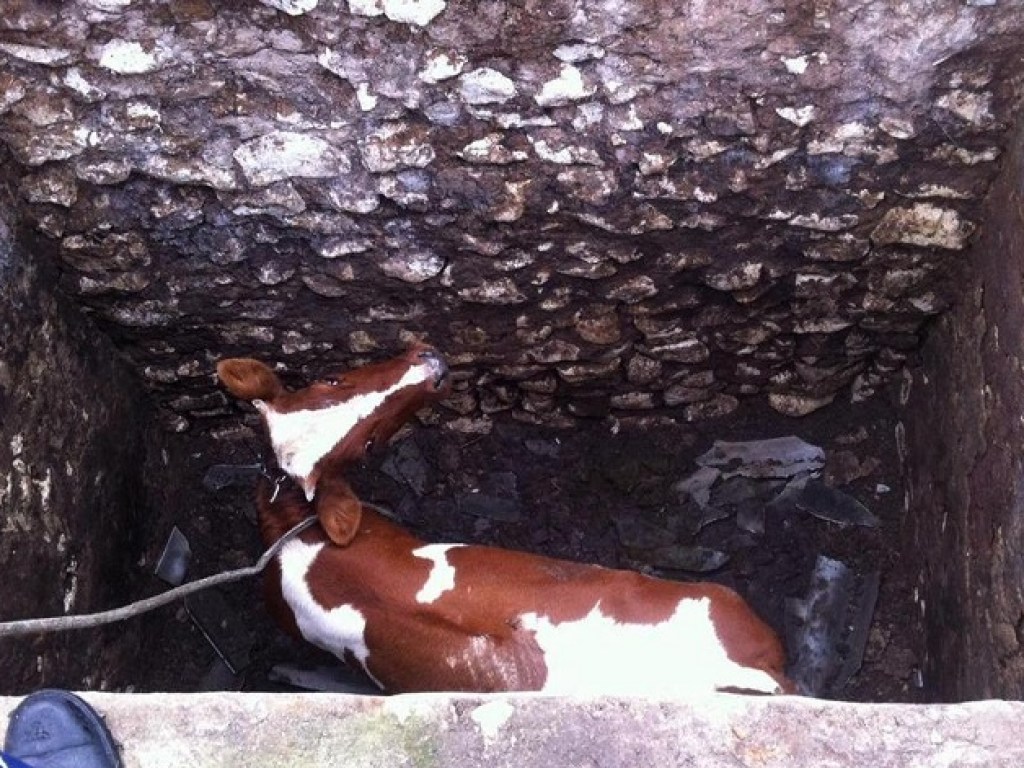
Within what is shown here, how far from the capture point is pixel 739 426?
3.85 m

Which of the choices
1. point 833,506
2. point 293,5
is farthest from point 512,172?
point 833,506

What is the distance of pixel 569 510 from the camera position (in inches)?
151

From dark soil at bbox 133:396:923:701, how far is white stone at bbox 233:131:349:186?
1.29m

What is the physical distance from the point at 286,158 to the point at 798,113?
1224 millimetres

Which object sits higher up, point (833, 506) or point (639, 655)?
point (833, 506)

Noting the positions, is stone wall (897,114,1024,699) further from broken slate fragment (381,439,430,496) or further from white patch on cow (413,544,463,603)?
broken slate fragment (381,439,430,496)

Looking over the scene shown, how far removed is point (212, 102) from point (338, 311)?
0.81 m

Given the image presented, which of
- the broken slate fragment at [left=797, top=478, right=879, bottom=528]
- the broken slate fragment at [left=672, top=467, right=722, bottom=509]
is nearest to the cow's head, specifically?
the broken slate fragment at [left=672, top=467, right=722, bottom=509]

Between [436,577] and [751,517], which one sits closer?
[436,577]

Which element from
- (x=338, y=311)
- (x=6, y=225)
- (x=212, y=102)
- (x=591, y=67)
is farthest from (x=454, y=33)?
(x=6, y=225)

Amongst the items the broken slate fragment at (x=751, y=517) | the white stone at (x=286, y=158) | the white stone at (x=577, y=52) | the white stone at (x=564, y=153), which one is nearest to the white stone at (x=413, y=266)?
the white stone at (x=286, y=158)

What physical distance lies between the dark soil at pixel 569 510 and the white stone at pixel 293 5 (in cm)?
174

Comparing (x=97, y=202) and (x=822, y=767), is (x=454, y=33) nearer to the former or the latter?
(x=97, y=202)

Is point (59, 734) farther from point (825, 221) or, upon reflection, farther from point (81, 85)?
point (825, 221)
